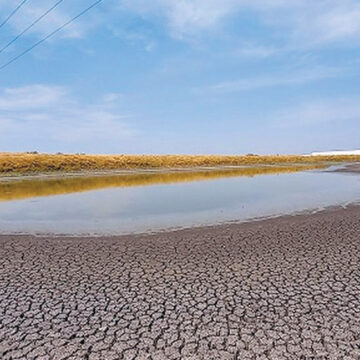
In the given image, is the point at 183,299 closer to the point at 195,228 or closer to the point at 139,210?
the point at 195,228

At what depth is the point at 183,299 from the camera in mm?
5473

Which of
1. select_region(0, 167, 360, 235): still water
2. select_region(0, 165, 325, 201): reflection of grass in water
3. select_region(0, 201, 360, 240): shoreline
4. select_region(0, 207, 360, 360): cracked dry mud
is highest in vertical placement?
select_region(0, 165, 325, 201): reflection of grass in water

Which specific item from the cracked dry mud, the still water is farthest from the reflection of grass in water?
the cracked dry mud

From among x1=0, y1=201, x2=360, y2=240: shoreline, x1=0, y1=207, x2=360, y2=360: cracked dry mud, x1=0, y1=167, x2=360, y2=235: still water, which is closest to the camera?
x1=0, y1=207, x2=360, y2=360: cracked dry mud

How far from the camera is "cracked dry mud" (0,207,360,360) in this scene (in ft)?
13.5

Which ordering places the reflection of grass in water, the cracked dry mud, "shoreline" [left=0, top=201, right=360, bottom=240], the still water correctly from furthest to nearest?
1. the reflection of grass in water
2. the still water
3. "shoreline" [left=0, top=201, right=360, bottom=240]
4. the cracked dry mud

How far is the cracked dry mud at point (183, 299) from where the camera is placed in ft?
13.5

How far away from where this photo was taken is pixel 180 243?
9094 mm

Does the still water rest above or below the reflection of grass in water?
below

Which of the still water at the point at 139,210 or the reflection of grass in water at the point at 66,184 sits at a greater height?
the reflection of grass in water at the point at 66,184

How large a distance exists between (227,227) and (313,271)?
15.3ft

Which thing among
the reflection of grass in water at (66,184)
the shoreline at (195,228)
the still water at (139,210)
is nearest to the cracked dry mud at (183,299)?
the shoreline at (195,228)

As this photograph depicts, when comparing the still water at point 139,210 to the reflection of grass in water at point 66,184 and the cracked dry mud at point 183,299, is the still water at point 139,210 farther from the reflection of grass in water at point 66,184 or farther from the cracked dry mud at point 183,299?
the reflection of grass in water at point 66,184

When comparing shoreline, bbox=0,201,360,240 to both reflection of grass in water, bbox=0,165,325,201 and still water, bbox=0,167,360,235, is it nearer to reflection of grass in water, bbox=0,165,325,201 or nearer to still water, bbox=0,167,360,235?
still water, bbox=0,167,360,235
